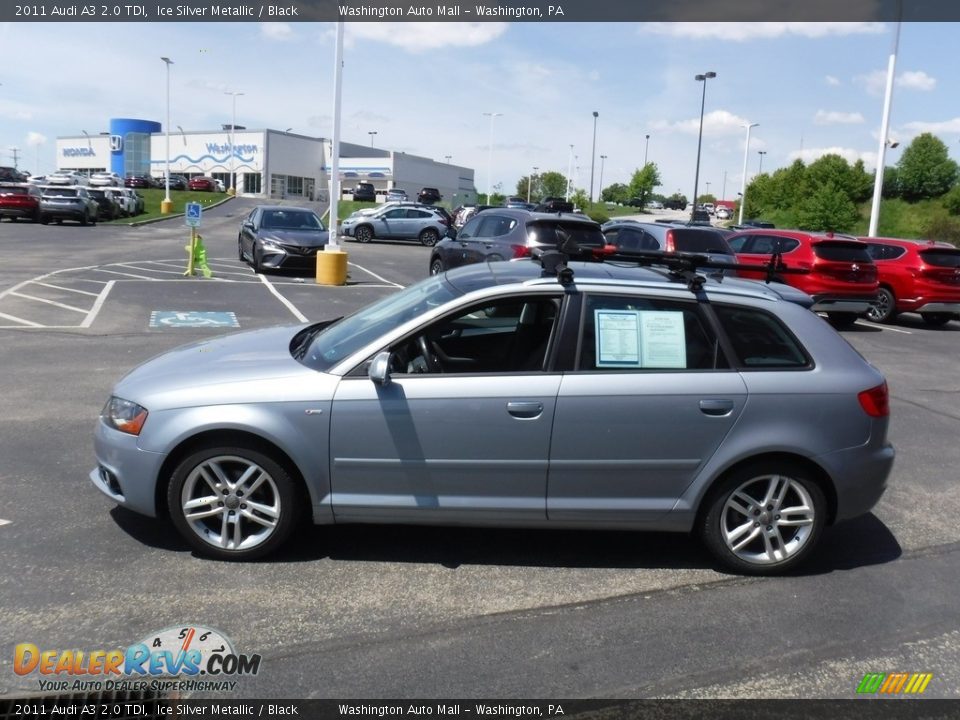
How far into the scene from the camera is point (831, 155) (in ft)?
198

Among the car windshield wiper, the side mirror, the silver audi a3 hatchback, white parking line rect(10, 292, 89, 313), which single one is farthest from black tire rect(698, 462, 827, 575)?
white parking line rect(10, 292, 89, 313)

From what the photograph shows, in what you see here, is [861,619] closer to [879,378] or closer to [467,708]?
[879,378]

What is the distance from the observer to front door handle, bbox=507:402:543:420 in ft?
14.2

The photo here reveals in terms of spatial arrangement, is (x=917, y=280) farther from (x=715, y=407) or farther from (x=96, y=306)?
(x=96, y=306)

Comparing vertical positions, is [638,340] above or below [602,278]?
below

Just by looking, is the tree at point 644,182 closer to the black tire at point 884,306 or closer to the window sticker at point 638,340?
the black tire at point 884,306

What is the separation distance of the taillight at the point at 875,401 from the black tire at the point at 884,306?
13.0 metres

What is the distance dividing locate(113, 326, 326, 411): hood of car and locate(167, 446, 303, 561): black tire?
285mm

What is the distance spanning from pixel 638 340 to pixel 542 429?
2.38 ft

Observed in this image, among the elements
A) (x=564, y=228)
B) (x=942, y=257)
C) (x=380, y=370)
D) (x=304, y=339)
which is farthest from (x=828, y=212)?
(x=380, y=370)

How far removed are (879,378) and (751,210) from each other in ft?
246

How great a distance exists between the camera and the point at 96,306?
13.1m

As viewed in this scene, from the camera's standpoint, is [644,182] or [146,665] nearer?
[146,665]

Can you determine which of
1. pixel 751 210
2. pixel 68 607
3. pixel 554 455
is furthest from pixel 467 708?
pixel 751 210
